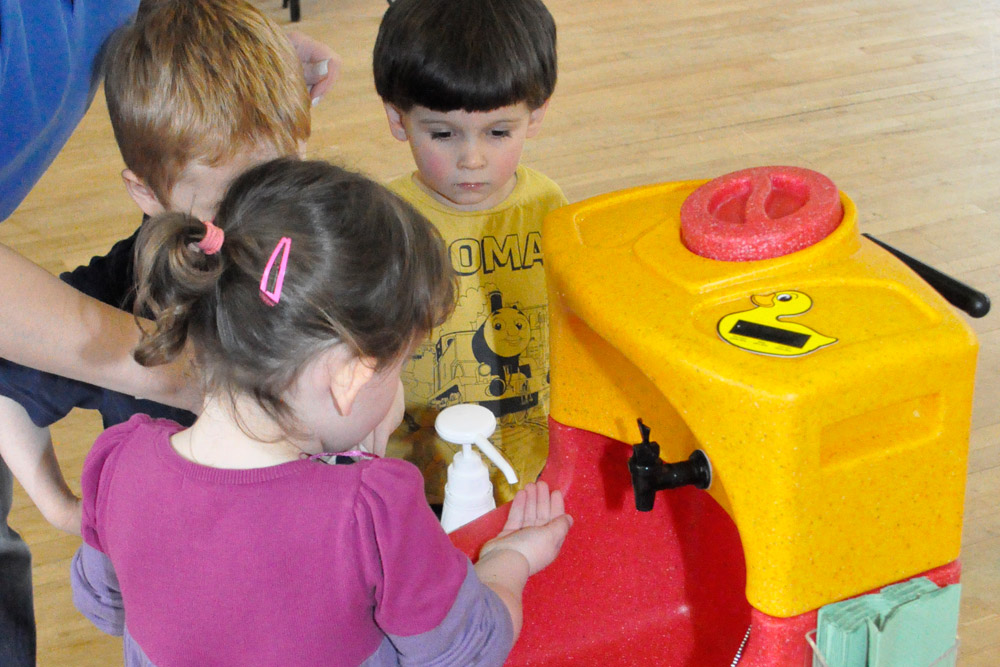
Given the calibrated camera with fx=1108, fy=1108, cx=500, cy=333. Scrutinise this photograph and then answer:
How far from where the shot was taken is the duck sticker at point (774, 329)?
2.25 feet

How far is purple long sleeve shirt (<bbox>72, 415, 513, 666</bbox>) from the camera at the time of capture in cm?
69

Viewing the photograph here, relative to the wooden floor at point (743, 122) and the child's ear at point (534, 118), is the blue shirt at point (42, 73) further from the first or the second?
the wooden floor at point (743, 122)

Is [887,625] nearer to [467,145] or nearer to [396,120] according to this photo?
[467,145]

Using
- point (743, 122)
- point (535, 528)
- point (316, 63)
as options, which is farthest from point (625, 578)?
point (743, 122)

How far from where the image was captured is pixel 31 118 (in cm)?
89

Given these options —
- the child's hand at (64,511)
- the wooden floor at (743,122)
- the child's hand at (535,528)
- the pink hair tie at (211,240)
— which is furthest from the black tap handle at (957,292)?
the wooden floor at (743,122)

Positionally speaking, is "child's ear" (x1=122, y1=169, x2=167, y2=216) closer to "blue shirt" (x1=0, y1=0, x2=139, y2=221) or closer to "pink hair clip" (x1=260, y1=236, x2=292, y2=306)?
"blue shirt" (x1=0, y1=0, x2=139, y2=221)

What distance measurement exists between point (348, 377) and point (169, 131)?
1.25 feet

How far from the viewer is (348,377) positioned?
2.34 ft

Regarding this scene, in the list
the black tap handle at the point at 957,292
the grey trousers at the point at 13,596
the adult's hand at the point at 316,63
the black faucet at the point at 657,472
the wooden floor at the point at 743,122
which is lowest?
the wooden floor at the point at 743,122

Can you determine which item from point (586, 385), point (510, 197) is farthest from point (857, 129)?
point (586, 385)

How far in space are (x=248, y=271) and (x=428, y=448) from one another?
60 centimetres

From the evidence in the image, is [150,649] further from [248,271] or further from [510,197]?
[510,197]

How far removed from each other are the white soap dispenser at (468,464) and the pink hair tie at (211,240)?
13.0 inches
